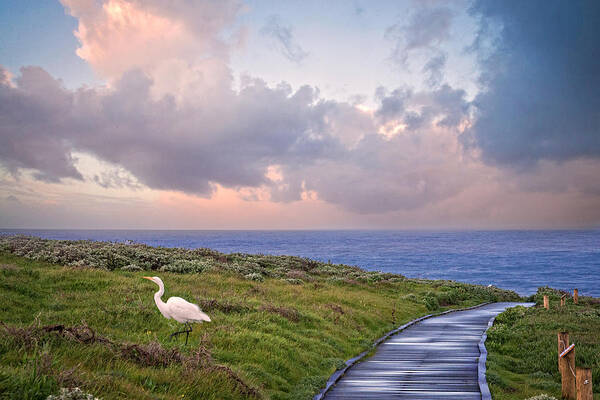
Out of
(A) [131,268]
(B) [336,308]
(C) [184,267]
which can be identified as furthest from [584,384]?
(A) [131,268]

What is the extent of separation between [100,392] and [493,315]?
3246cm

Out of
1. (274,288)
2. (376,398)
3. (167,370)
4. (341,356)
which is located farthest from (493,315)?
(167,370)

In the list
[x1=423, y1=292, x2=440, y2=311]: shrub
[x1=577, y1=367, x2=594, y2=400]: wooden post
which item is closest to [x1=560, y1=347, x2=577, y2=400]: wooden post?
[x1=577, y1=367, x2=594, y2=400]: wooden post

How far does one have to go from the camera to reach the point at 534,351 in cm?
2036

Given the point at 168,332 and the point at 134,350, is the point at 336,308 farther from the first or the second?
the point at 134,350

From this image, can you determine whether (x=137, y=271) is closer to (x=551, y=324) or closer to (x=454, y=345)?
(x=454, y=345)

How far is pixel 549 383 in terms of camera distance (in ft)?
50.0

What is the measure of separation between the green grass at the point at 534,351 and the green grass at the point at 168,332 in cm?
550

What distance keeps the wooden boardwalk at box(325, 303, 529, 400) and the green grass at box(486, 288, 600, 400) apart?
0.86 metres

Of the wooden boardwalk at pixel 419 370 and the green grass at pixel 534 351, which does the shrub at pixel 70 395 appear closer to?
the wooden boardwalk at pixel 419 370

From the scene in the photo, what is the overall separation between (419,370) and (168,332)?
28.8 feet

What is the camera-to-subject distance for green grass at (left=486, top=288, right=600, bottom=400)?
1476 centimetres

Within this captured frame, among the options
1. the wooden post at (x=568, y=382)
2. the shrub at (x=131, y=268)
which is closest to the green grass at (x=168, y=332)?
the shrub at (x=131, y=268)

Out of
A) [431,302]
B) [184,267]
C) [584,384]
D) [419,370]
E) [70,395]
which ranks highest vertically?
[70,395]
